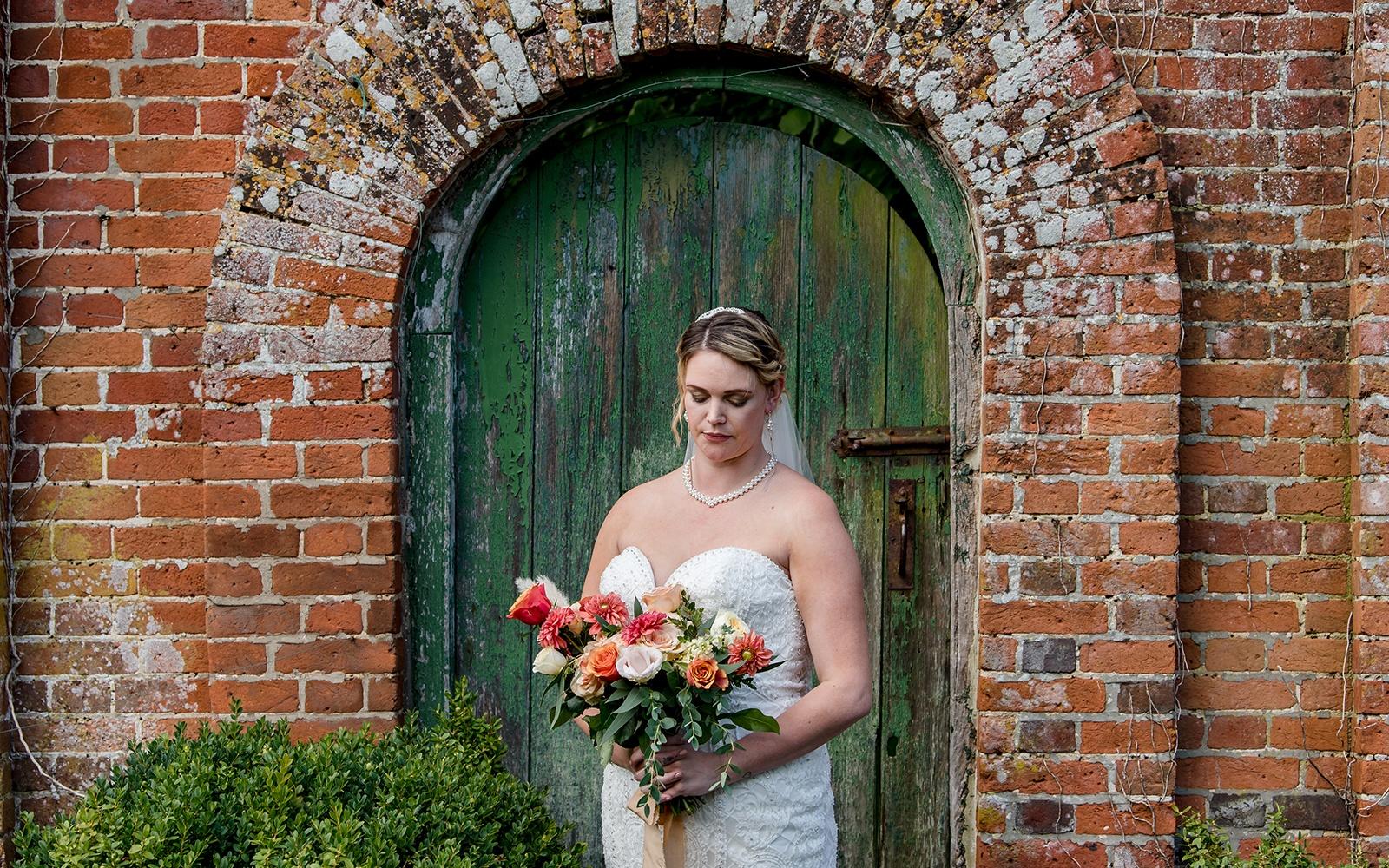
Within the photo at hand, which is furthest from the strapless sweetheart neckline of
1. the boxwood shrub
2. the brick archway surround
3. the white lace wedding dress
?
the brick archway surround

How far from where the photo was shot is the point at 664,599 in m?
2.40

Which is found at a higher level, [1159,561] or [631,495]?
[631,495]

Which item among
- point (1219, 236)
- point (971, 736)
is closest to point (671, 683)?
point (971, 736)

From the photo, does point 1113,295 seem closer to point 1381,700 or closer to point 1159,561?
point 1159,561

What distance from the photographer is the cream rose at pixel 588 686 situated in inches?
92.0

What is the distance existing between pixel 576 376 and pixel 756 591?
4.03 ft

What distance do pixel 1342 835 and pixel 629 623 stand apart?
2358mm

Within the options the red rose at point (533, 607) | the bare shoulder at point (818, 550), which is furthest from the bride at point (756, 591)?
the red rose at point (533, 607)

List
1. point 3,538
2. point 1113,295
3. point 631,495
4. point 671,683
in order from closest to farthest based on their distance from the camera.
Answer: point 671,683
point 631,495
point 1113,295
point 3,538

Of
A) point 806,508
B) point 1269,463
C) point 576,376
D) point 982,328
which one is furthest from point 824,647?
point 1269,463

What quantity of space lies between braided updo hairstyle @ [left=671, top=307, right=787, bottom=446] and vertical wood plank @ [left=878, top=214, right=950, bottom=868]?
0.97 metres

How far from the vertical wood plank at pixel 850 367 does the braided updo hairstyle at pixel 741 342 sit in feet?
2.85

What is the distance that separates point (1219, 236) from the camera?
3.34 metres

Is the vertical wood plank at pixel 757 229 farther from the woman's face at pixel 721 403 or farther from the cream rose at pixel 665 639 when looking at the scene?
the cream rose at pixel 665 639
